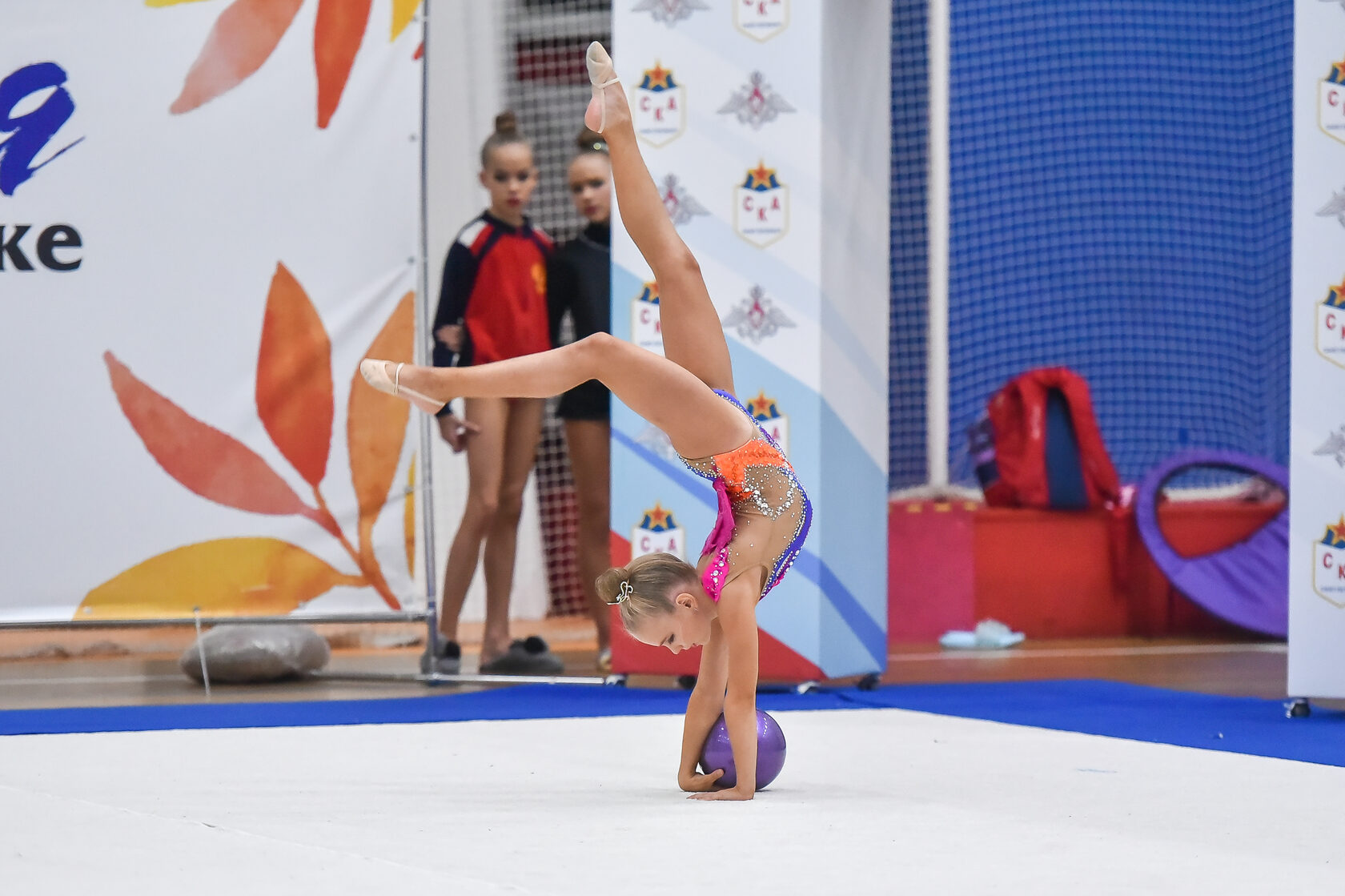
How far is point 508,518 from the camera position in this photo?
570 centimetres

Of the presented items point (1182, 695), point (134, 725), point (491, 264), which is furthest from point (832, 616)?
point (134, 725)

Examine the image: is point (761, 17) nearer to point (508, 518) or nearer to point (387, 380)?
point (508, 518)

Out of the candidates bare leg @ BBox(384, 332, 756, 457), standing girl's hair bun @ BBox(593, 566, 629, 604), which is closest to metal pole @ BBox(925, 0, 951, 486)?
bare leg @ BBox(384, 332, 756, 457)

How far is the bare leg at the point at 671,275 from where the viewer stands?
3590 millimetres

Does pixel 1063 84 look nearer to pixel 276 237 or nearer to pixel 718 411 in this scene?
pixel 276 237

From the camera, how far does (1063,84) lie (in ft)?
27.5

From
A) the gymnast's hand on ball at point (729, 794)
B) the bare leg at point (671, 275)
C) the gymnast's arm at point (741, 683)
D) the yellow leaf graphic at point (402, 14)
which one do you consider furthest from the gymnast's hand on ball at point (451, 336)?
the gymnast's hand on ball at point (729, 794)

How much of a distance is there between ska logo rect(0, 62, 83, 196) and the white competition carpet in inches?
85.1

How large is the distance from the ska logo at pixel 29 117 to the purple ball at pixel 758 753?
11.0 ft

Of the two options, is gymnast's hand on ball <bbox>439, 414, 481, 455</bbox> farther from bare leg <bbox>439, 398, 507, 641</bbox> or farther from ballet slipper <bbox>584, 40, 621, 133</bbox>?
ballet slipper <bbox>584, 40, 621, 133</bbox>

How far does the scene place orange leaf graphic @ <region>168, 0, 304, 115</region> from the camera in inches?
208

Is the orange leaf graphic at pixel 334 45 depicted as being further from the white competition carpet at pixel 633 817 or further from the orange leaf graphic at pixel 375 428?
the white competition carpet at pixel 633 817

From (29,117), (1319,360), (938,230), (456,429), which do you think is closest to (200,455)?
(456,429)

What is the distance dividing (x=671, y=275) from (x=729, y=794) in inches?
48.7
